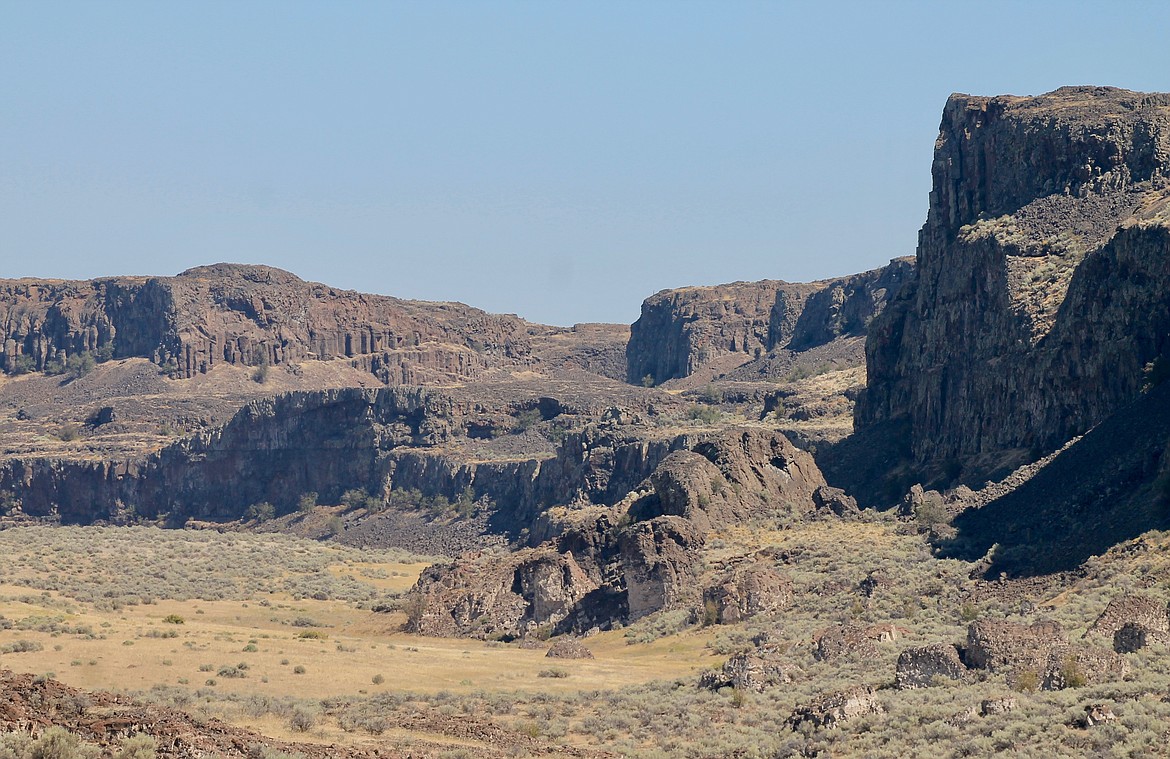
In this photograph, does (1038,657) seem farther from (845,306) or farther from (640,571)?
(845,306)

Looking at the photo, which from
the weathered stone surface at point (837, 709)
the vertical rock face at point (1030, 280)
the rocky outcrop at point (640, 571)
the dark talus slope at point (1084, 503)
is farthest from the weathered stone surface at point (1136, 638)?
the vertical rock face at point (1030, 280)

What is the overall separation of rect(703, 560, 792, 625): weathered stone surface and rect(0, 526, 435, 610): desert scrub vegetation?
20505 millimetres

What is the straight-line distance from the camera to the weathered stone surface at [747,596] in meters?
55.4

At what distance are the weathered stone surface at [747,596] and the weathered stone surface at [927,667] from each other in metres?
16.5

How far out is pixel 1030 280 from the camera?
258ft

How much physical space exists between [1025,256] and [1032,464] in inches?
587

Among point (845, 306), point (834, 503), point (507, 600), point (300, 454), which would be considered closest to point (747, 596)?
point (507, 600)

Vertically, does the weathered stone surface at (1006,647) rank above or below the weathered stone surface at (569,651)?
above

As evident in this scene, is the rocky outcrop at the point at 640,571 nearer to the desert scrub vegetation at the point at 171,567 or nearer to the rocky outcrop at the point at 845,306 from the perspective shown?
the desert scrub vegetation at the point at 171,567

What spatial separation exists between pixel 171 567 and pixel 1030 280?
3631 cm

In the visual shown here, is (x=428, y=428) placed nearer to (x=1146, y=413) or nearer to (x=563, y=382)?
(x=563, y=382)

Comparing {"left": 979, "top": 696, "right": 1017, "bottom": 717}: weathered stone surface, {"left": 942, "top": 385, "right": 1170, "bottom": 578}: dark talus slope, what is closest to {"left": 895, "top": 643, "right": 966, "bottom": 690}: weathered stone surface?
{"left": 979, "top": 696, "right": 1017, "bottom": 717}: weathered stone surface

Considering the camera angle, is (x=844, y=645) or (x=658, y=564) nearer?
(x=844, y=645)

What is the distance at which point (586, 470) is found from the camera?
4370 inches
